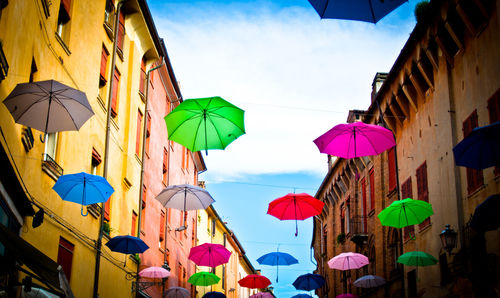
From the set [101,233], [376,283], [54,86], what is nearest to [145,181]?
[101,233]

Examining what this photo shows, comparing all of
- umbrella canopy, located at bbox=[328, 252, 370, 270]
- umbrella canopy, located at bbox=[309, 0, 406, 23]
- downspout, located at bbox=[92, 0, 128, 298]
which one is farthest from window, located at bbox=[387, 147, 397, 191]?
umbrella canopy, located at bbox=[309, 0, 406, 23]

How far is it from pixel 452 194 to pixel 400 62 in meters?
6.80

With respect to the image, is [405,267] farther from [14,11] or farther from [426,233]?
[14,11]

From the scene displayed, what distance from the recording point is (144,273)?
21656mm

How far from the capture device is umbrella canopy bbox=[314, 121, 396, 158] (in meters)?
16.1

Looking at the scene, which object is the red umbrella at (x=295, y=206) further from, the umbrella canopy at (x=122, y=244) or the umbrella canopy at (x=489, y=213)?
the umbrella canopy at (x=489, y=213)

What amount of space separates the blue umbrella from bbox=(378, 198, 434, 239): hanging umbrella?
33.0 feet

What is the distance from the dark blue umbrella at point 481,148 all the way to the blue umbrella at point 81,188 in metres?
8.39

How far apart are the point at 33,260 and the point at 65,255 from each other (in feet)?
23.2

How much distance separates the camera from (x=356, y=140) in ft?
53.2

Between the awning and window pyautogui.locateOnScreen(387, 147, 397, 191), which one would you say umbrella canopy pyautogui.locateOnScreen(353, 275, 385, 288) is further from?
the awning

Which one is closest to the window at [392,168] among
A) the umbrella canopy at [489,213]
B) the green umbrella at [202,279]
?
the green umbrella at [202,279]

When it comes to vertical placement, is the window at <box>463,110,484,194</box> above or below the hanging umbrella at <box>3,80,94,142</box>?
above

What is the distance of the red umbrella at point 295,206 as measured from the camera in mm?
21172
